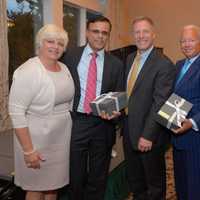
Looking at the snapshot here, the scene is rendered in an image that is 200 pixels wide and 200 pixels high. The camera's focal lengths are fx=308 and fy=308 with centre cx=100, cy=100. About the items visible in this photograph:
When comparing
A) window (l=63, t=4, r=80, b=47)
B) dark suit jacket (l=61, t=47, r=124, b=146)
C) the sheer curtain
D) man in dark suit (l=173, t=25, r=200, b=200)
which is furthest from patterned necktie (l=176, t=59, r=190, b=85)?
window (l=63, t=4, r=80, b=47)

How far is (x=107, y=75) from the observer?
7.15 feet

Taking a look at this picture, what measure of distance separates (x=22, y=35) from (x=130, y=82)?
236cm

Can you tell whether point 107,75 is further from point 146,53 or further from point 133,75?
point 146,53

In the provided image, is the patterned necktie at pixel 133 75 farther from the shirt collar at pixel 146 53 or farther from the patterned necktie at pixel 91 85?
the patterned necktie at pixel 91 85

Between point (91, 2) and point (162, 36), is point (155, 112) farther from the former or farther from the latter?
point (162, 36)

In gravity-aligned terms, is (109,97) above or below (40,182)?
above

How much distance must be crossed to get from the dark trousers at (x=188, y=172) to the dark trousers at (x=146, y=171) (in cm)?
12

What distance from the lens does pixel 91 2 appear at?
5.43m

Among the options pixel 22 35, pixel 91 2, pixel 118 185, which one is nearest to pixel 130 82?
pixel 118 185

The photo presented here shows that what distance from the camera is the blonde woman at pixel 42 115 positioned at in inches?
70.2

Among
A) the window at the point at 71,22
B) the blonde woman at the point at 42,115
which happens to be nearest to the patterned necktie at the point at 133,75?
the blonde woman at the point at 42,115

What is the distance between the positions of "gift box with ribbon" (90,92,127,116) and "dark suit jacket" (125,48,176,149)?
171mm

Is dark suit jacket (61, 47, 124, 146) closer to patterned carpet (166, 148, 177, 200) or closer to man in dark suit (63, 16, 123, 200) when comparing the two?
man in dark suit (63, 16, 123, 200)

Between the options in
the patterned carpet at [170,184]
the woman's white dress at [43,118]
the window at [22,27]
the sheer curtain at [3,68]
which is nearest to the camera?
the woman's white dress at [43,118]
